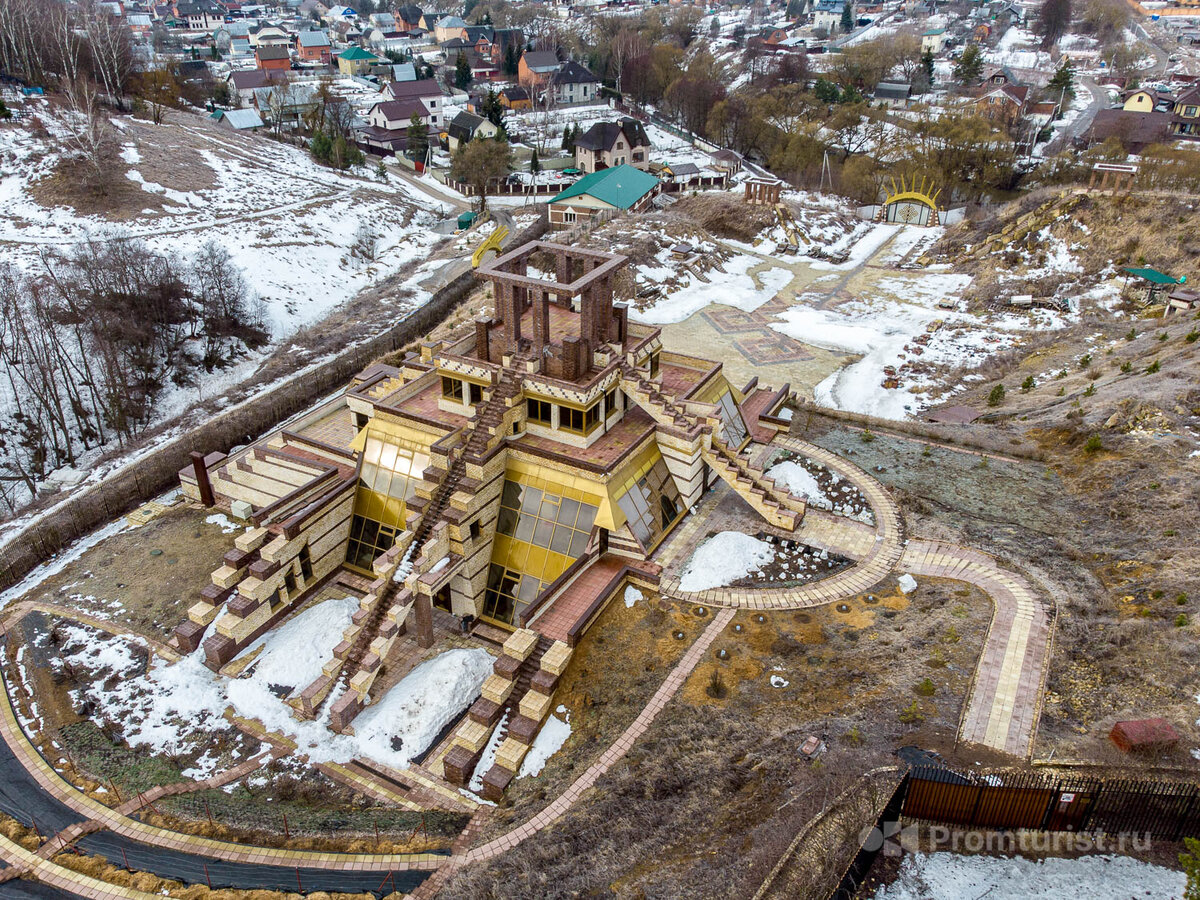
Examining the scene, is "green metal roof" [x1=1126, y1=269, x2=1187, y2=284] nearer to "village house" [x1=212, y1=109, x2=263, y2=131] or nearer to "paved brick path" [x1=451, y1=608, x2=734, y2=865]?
"paved brick path" [x1=451, y1=608, x2=734, y2=865]

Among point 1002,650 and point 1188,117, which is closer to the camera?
point 1002,650

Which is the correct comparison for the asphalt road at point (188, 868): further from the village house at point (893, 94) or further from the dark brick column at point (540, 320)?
the village house at point (893, 94)

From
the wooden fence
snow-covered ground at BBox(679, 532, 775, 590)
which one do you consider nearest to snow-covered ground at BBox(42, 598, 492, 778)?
snow-covered ground at BBox(679, 532, 775, 590)

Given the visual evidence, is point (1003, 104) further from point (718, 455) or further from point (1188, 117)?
point (718, 455)

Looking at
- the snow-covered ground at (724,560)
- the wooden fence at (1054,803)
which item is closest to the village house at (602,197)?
the snow-covered ground at (724,560)

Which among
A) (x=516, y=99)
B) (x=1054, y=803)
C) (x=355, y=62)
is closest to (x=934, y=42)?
(x=516, y=99)

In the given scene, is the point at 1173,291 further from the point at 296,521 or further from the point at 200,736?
the point at 200,736

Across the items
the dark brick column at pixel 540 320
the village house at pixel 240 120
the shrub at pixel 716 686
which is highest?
the dark brick column at pixel 540 320
